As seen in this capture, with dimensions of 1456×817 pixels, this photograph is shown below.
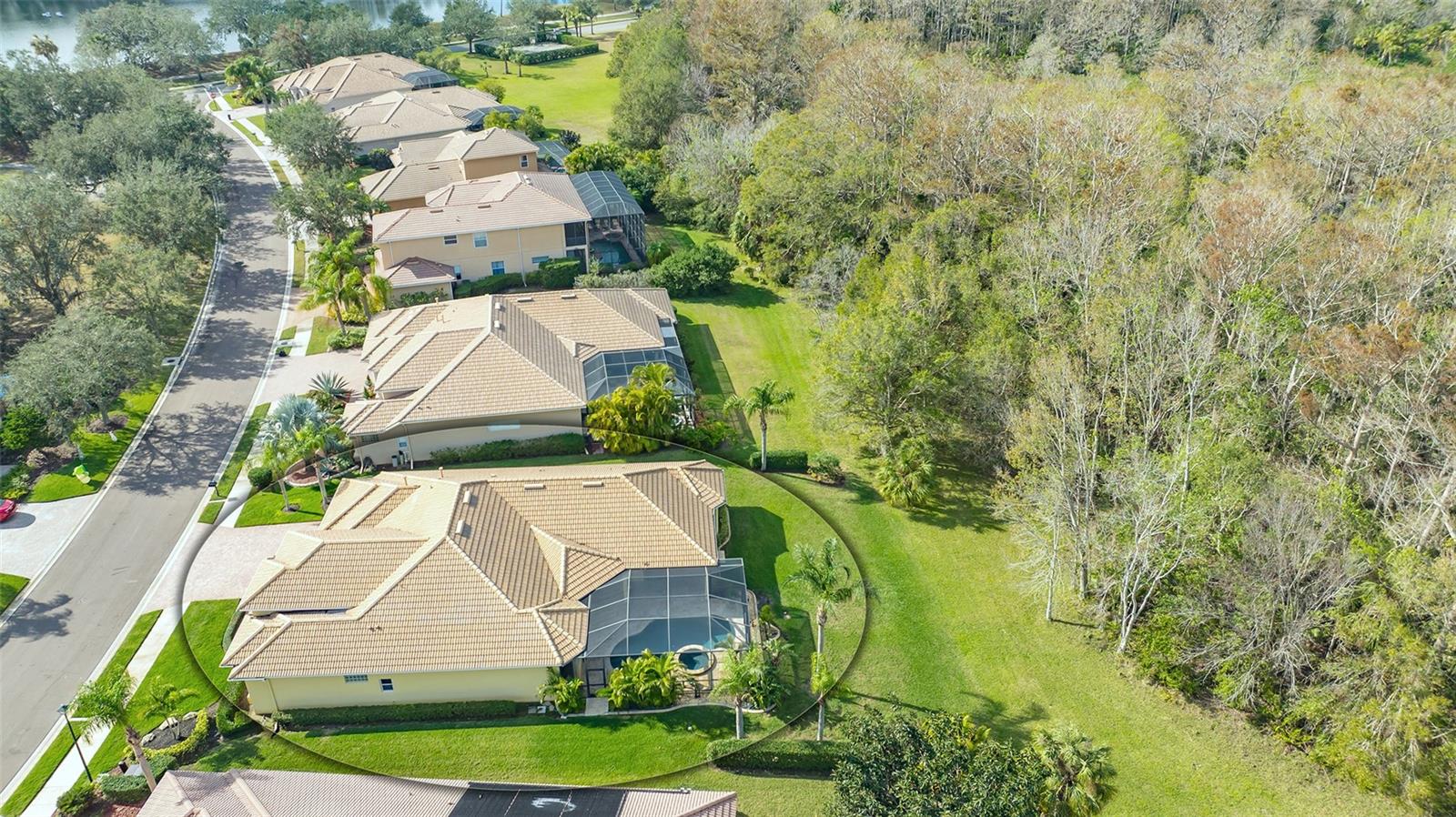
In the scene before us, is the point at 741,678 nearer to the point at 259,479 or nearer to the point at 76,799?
the point at 76,799

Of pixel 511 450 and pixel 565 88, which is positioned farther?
pixel 565 88

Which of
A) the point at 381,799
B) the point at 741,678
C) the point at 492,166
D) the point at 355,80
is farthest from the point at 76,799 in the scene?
the point at 355,80

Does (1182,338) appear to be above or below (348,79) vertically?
below

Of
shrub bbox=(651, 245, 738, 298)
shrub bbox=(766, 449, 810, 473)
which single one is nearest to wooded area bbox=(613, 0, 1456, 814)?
shrub bbox=(766, 449, 810, 473)

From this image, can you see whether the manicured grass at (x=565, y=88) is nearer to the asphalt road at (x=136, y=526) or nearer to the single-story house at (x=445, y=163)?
the single-story house at (x=445, y=163)

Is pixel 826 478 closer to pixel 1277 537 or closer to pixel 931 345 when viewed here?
pixel 931 345

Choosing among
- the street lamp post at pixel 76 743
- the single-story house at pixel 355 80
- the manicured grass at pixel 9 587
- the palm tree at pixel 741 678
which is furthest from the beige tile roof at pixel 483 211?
the palm tree at pixel 741 678

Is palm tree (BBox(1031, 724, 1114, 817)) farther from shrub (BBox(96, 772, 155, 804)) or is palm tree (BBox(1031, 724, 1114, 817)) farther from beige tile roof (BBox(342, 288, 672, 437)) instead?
shrub (BBox(96, 772, 155, 804))

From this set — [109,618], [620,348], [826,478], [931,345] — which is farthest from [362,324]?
[931,345]
